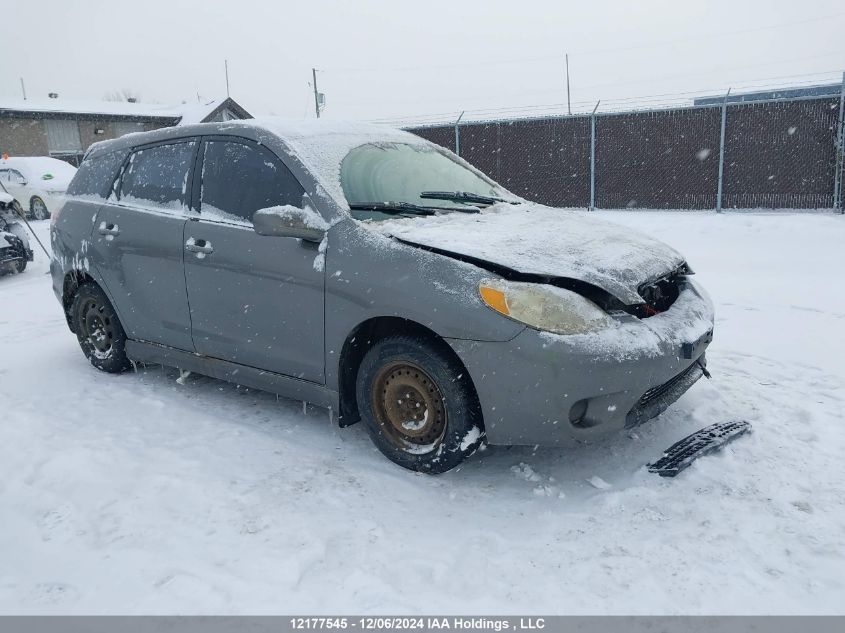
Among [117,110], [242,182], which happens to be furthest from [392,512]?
[117,110]

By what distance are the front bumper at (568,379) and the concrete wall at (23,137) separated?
40924 mm

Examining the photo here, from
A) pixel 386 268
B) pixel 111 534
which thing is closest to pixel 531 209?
pixel 386 268

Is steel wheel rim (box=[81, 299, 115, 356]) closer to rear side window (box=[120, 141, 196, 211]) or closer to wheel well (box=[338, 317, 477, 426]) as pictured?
rear side window (box=[120, 141, 196, 211])

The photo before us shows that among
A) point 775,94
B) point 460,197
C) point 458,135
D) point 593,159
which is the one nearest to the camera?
point 460,197

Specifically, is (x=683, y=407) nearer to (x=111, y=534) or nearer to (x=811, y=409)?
(x=811, y=409)

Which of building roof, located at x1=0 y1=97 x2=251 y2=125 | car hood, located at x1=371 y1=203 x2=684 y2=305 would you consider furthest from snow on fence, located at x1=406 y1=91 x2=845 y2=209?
building roof, located at x1=0 y1=97 x2=251 y2=125

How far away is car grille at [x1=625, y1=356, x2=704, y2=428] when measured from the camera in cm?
299

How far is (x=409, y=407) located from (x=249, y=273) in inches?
47.5

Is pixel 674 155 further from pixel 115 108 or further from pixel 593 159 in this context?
pixel 115 108

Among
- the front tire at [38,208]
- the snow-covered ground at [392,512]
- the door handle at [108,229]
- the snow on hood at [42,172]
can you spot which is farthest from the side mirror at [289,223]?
the front tire at [38,208]

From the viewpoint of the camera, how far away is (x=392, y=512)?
2.93 metres

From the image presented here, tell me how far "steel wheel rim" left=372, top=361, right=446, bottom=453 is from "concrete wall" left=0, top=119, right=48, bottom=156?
40351mm

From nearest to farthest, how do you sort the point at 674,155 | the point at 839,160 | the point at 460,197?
the point at 460,197, the point at 839,160, the point at 674,155

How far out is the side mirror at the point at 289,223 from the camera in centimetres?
331
